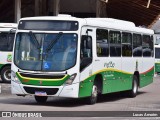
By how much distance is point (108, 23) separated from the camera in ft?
67.5

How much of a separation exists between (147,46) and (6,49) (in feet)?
25.0

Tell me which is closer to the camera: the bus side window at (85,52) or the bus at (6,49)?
the bus side window at (85,52)

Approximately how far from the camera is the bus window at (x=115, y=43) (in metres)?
20.7

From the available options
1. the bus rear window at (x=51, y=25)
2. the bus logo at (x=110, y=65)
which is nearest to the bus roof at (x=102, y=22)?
the bus rear window at (x=51, y=25)

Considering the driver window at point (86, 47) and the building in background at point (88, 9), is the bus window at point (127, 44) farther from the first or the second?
the building in background at point (88, 9)

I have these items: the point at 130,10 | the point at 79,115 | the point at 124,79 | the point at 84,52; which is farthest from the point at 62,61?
the point at 130,10

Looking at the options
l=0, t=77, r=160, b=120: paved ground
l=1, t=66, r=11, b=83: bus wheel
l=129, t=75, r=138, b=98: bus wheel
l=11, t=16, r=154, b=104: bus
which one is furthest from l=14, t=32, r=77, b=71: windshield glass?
l=1, t=66, r=11, b=83: bus wheel

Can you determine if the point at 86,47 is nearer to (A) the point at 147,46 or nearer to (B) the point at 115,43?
(B) the point at 115,43

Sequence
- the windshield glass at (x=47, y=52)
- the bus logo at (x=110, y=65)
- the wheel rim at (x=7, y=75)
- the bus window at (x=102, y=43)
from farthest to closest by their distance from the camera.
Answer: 1. the wheel rim at (x=7, y=75)
2. the bus logo at (x=110, y=65)
3. the bus window at (x=102, y=43)
4. the windshield glass at (x=47, y=52)

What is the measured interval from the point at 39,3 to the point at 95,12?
4859 millimetres

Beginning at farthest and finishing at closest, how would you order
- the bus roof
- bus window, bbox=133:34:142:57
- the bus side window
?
bus window, bbox=133:34:142:57
the bus roof
the bus side window

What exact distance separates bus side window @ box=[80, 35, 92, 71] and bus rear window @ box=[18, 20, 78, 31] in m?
0.52

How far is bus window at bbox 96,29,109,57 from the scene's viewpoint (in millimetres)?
19391

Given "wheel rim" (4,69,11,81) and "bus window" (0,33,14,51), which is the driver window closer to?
"bus window" (0,33,14,51)
